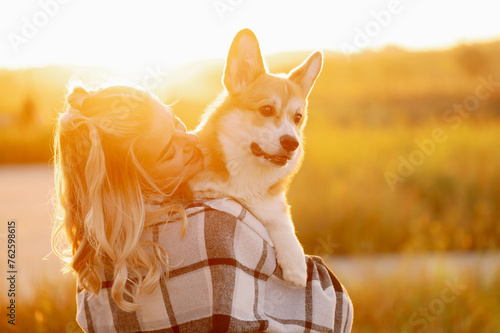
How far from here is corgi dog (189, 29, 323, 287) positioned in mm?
2863

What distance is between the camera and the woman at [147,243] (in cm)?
219

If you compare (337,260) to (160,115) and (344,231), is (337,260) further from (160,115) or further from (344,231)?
(160,115)

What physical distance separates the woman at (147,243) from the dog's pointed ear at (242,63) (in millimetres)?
930

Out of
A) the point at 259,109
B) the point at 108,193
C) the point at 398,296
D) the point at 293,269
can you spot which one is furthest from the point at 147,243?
the point at 398,296

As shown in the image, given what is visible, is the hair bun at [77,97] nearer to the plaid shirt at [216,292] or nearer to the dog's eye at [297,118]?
the plaid shirt at [216,292]

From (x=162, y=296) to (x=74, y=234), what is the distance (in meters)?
0.49

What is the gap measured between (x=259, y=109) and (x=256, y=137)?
23 cm

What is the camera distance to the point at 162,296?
2.24m

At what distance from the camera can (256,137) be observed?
313cm

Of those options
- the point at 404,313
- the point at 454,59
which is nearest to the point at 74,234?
the point at 404,313
